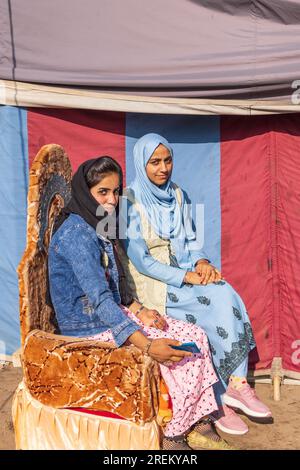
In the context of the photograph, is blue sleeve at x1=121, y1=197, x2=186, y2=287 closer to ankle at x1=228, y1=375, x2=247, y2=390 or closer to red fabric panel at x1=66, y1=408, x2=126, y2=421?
ankle at x1=228, y1=375, x2=247, y2=390

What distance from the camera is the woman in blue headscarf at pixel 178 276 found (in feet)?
13.0

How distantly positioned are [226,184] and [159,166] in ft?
Answer: 2.11

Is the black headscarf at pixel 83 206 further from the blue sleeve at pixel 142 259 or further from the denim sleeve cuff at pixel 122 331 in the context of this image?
the blue sleeve at pixel 142 259

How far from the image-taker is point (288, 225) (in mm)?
4562

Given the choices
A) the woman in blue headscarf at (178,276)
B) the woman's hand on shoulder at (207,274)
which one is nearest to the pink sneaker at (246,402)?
the woman in blue headscarf at (178,276)

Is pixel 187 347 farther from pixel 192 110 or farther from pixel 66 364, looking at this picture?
pixel 192 110

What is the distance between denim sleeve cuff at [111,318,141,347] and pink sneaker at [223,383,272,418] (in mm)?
1147

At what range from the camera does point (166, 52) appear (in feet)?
13.3

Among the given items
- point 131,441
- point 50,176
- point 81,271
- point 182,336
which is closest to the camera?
point 131,441

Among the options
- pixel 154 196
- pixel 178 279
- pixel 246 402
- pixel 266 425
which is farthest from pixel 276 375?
pixel 154 196

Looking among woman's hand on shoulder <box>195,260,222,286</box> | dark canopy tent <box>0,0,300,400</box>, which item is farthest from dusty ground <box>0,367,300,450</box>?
woman's hand on shoulder <box>195,260,222,286</box>
